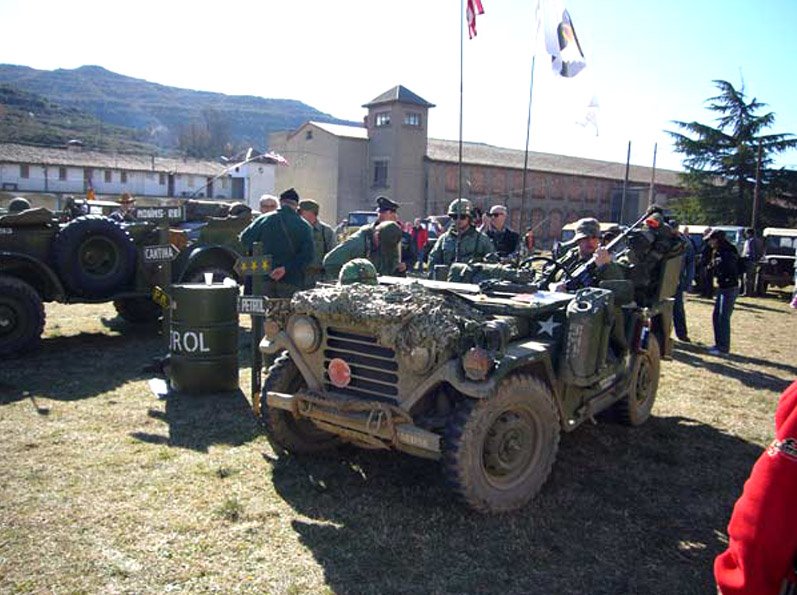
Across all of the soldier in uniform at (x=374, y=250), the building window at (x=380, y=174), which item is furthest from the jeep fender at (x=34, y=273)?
the building window at (x=380, y=174)

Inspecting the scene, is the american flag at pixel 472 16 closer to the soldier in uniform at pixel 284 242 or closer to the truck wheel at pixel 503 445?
the soldier in uniform at pixel 284 242

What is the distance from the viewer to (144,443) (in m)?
5.26

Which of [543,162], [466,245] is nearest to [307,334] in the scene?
[466,245]

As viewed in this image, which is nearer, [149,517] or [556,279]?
[149,517]

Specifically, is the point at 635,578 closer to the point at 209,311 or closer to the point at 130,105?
the point at 209,311

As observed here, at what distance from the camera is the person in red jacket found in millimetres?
1567

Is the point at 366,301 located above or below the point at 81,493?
above

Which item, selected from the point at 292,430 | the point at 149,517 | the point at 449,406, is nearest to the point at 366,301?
the point at 449,406

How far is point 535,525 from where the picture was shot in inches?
162

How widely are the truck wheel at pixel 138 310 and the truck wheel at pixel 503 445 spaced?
7.29 meters

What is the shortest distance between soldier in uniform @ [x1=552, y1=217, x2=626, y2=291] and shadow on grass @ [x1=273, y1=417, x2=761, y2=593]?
4.72ft

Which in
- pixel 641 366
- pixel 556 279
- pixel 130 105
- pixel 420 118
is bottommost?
pixel 641 366

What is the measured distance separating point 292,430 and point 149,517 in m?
1.17

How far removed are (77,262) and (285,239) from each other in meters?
3.27
